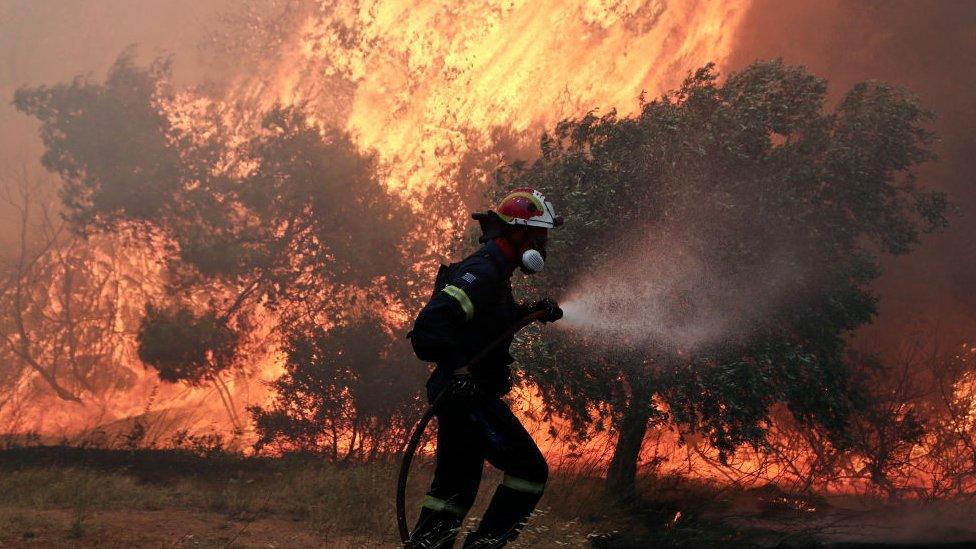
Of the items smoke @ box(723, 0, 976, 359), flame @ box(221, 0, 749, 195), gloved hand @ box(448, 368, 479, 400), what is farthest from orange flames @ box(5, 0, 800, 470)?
gloved hand @ box(448, 368, 479, 400)

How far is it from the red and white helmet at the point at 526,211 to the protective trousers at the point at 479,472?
4.65ft

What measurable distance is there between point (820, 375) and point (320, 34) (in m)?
28.6

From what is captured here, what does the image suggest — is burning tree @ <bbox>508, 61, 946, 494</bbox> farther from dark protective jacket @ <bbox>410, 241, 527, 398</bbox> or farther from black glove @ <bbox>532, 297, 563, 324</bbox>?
dark protective jacket @ <bbox>410, 241, 527, 398</bbox>

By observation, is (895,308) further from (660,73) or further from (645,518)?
(660,73)

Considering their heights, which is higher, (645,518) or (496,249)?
(496,249)

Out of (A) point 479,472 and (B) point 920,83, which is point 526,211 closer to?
(A) point 479,472

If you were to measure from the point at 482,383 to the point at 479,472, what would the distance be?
0.73m

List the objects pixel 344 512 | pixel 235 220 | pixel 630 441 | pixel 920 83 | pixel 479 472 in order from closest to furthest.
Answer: pixel 479 472 < pixel 344 512 < pixel 630 441 < pixel 920 83 < pixel 235 220

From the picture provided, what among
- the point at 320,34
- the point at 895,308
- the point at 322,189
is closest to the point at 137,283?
the point at 322,189

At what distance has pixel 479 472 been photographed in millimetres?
5988

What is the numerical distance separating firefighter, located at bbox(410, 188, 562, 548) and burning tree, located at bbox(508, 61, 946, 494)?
295 inches

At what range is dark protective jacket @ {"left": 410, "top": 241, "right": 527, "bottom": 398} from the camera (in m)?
5.50

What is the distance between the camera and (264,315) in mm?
25828

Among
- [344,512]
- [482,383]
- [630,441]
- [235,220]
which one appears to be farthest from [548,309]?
[235,220]
